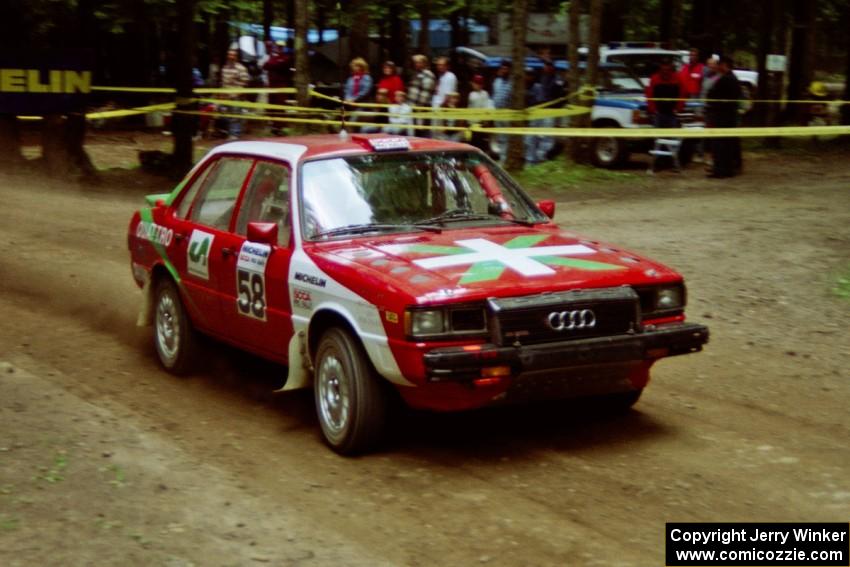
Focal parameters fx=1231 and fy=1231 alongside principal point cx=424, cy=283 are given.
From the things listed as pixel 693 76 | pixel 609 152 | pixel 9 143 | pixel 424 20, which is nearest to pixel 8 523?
pixel 9 143

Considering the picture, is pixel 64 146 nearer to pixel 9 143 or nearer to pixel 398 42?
pixel 9 143

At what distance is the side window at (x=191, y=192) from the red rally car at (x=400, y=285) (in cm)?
1

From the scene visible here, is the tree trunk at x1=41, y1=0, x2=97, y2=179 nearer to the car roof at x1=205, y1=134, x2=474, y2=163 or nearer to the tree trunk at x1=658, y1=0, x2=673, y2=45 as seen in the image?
the car roof at x1=205, y1=134, x2=474, y2=163

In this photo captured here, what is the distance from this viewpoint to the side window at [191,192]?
860 cm

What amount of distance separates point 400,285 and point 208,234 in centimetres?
232

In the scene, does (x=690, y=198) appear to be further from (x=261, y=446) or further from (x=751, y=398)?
(x=261, y=446)

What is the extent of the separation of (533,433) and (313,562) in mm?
2240

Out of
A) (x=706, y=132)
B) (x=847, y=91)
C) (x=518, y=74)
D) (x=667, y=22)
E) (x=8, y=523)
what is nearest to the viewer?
(x=8, y=523)

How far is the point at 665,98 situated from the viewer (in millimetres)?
20188

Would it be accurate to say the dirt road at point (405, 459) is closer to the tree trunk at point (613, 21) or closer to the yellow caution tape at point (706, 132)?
the yellow caution tape at point (706, 132)

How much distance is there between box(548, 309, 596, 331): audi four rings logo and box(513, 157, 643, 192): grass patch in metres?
12.7

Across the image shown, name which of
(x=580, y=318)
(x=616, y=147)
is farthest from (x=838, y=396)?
(x=616, y=147)

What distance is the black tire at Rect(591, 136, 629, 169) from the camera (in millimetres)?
21047

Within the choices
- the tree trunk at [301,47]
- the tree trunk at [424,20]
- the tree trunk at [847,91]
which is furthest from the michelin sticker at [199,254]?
the tree trunk at [424,20]
